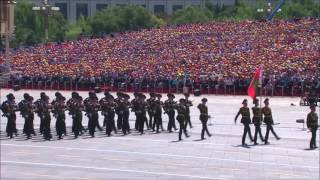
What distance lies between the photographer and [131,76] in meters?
49.4

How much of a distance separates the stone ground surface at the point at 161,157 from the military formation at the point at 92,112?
38 cm

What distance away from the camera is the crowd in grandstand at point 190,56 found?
46.2 m

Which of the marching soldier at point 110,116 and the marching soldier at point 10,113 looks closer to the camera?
the marching soldier at point 10,113

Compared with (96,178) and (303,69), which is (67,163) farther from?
(303,69)

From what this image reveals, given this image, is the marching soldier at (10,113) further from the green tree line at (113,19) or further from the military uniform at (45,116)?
the green tree line at (113,19)

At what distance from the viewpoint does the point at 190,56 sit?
52844mm

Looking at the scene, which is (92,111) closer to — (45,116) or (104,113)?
(104,113)

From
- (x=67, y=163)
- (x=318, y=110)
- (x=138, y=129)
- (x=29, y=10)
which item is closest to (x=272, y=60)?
(x=318, y=110)

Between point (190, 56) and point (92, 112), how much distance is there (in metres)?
26.9

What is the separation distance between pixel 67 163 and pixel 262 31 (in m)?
37.6

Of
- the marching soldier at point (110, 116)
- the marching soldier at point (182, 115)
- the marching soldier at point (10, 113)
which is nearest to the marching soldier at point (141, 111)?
the marching soldier at point (110, 116)

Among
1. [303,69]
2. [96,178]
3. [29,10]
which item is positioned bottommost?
[96,178]

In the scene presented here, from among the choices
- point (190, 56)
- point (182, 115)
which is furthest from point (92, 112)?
point (190, 56)

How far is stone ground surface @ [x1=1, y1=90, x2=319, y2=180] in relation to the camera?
18922 millimetres
